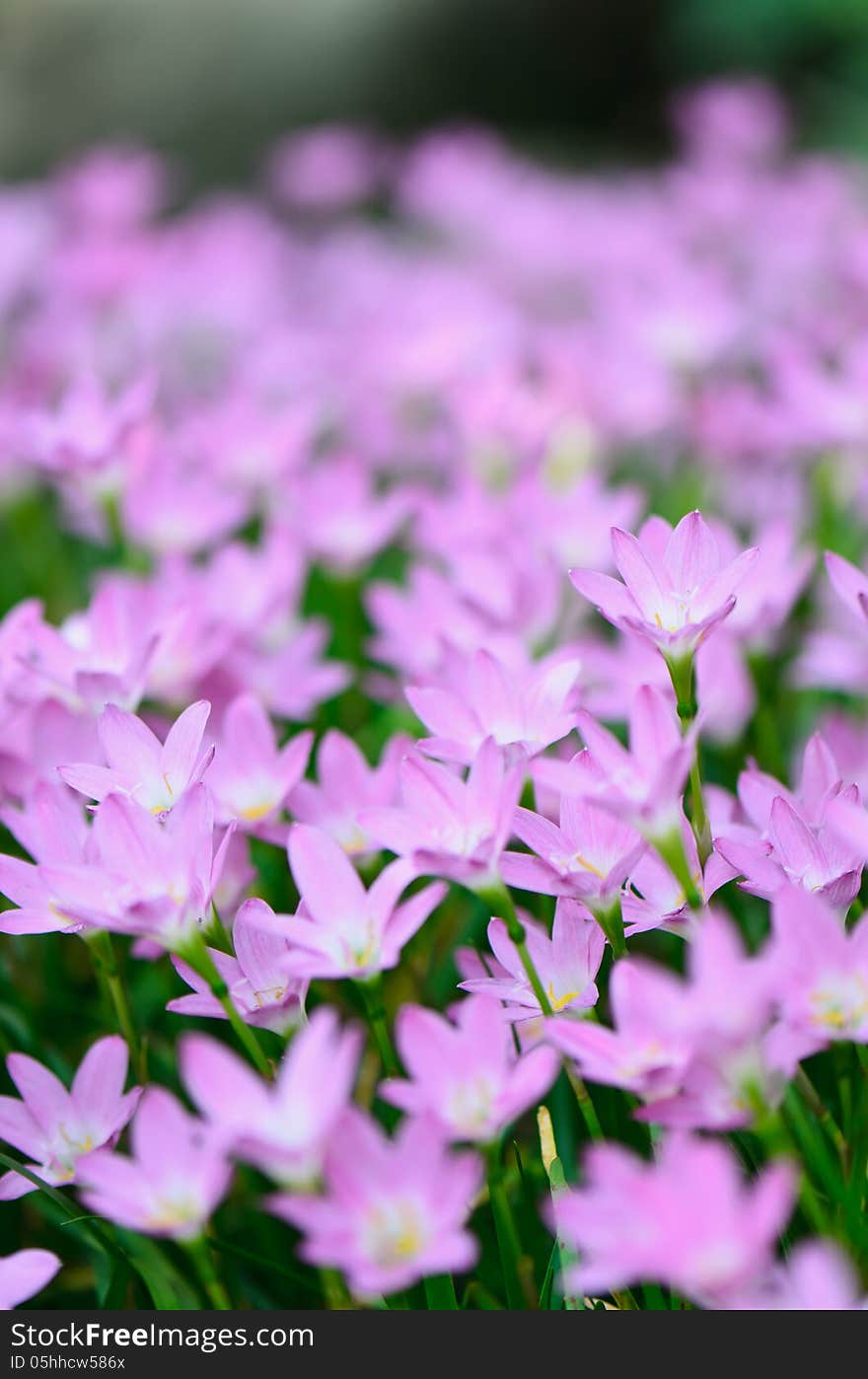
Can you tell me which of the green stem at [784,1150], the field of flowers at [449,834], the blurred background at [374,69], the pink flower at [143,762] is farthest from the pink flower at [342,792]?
the blurred background at [374,69]

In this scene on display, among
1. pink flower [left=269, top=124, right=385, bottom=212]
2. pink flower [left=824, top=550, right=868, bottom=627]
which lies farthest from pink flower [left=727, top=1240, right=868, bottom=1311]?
pink flower [left=269, top=124, right=385, bottom=212]

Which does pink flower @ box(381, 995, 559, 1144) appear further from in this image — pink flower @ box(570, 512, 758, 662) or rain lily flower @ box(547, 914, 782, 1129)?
pink flower @ box(570, 512, 758, 662)

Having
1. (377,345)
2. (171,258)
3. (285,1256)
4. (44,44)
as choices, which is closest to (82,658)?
(285,1256)

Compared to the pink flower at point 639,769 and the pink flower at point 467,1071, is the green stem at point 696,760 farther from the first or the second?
the pink flower at point 467,1071

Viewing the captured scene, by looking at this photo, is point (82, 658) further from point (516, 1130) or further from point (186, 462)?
point (186, 462)

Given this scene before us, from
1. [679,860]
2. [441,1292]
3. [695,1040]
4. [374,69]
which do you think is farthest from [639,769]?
[374,69]

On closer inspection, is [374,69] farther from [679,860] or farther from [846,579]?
[679,860]
